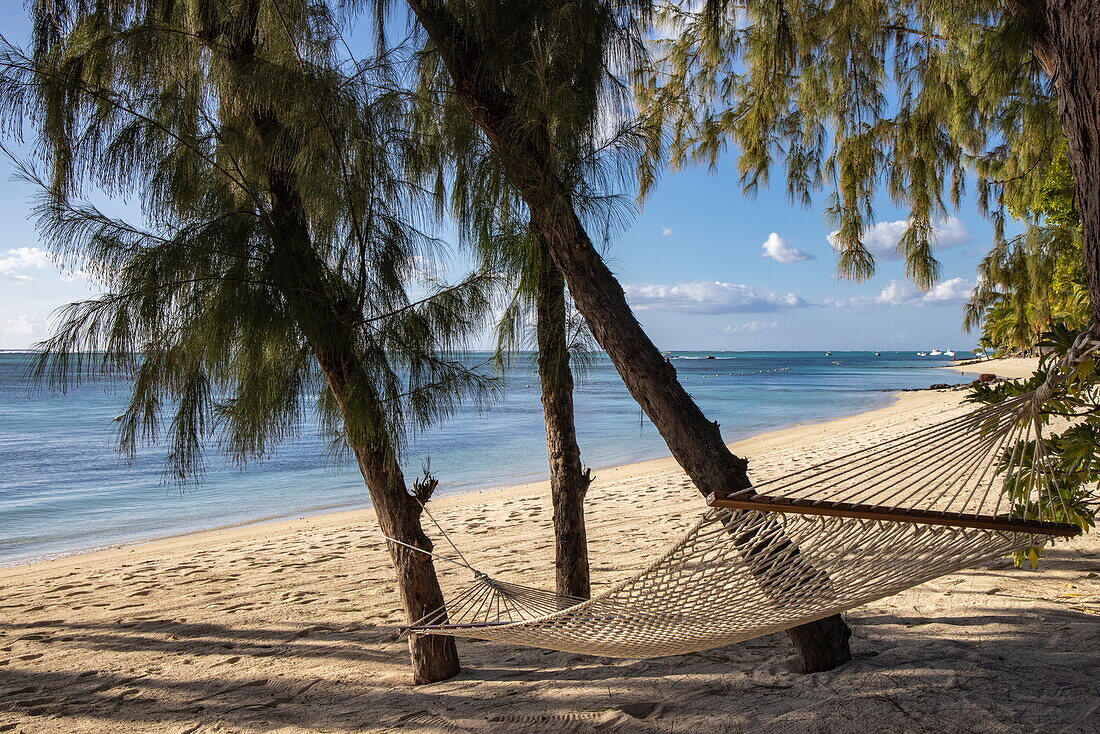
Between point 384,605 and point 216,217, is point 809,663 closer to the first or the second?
point 384,605

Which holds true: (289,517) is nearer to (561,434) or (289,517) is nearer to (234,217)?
(561,434)

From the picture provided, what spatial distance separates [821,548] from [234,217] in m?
1.81

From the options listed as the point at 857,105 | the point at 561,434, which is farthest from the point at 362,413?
the point at 857,105

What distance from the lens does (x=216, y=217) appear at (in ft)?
7.11

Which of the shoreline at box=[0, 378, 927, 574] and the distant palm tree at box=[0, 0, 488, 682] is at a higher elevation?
the distant palm tree at box=[0, 0, 488, 682]

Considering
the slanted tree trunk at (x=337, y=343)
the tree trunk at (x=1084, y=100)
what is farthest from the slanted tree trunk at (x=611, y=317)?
the tree trunk at (x=1084, y=100)

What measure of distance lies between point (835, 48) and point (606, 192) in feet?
5.40

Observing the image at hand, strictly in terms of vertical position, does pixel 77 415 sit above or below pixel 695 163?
below

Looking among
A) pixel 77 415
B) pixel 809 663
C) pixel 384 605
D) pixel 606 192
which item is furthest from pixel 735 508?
pixel 77 415

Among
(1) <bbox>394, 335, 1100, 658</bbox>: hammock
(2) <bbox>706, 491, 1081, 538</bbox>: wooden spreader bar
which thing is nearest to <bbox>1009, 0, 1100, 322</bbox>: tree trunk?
(1) <bbox>394, 335, 1100, 658</bbox>: hammock

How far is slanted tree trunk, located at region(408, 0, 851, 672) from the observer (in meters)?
1.92

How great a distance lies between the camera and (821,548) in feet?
4.68

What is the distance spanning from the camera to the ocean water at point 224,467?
19.3ft

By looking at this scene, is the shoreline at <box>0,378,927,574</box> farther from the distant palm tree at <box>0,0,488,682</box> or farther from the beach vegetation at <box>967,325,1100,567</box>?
the beach vegetation at <box>967,325,1100,567</box>
